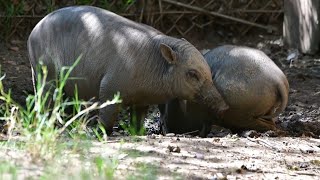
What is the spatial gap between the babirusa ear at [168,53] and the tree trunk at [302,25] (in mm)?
3460

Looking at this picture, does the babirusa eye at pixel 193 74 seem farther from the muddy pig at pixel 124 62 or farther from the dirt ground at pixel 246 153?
the dirt ground at pixel 246 153

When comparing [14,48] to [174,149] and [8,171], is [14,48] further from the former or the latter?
[8,171]

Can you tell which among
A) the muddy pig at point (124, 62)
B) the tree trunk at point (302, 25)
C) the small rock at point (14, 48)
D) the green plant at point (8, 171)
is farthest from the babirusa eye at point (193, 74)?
the small rock at point (14, 48)

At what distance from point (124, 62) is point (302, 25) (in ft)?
12.9

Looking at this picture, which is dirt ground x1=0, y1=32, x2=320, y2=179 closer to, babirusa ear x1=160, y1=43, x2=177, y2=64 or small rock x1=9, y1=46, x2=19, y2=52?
babirusa ear x1=160, y1=43, x2=177, y2=64

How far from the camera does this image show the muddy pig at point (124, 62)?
6.89 metres

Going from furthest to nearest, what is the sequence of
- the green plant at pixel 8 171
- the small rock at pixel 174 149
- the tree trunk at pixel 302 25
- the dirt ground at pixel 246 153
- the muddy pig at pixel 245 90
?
the tree trunk at pixel 302 25
the muddy pig at pixel 245 90
the small rock at pixel 174 149
the dirt ground at pixel 246 153
the green plant at pixel 8 171

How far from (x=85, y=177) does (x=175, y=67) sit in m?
3.37

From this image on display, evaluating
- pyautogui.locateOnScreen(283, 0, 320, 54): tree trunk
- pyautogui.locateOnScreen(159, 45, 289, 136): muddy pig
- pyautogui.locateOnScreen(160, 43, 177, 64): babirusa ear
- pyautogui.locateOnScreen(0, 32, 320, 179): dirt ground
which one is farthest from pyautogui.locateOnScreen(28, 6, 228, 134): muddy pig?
pyautogui.locateOnScreen(283, 0, 320, 54): tree trunk

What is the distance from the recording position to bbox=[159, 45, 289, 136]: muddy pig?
7.06m

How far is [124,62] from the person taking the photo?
6.90 metres

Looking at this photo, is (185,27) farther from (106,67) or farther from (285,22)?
(106,67)

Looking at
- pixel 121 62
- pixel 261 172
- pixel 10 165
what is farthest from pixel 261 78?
pixel 10 165

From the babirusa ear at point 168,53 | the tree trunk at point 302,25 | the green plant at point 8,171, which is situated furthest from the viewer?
the tree trunk at point 302,25
